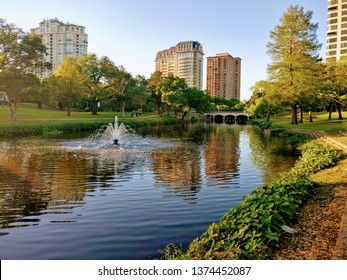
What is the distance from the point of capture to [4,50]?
1676 inches

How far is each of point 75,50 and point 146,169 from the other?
638ft

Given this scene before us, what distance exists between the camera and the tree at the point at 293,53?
41.2 metres

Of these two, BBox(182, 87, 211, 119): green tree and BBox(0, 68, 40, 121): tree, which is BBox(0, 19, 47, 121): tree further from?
BBox(182, 87, 211, 119): green tree

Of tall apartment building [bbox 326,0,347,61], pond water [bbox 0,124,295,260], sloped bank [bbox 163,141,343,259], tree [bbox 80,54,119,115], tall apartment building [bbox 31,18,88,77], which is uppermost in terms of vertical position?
tall apartment building [bbox 31,18,88,77]

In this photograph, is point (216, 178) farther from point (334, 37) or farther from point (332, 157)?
point (334, 37)

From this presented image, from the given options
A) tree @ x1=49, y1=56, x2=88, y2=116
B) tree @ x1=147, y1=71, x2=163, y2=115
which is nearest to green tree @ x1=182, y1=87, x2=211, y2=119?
tree @ x1=147, y1=71, x2=163, y2=115

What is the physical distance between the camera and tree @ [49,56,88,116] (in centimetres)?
5906

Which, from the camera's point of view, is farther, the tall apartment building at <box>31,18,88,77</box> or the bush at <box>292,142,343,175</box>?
the tall apartment building at <box>31,18,88,77</box>

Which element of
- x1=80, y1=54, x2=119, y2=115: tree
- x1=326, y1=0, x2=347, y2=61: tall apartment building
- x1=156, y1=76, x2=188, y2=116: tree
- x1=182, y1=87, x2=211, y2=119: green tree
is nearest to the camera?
x1=80, y1=54, x2=119, y2=115: tree

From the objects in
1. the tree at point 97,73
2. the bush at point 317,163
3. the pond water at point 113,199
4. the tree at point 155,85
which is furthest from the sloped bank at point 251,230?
the tree at point 155,85

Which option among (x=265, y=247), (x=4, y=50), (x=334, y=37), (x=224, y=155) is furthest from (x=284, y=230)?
(x=334, y=37)

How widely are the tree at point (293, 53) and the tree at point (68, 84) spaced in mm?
34136

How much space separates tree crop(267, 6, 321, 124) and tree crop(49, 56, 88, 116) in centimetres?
3414

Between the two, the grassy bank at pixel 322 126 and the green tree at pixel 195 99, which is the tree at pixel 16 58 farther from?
the green tree at pixel 195 99
